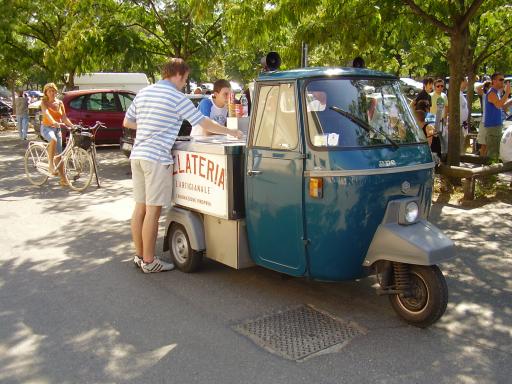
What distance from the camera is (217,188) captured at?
4.77 metres

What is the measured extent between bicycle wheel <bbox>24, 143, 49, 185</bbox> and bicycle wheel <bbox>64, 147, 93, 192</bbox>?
441 millimetres

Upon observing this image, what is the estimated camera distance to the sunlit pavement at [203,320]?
3529 millimetres

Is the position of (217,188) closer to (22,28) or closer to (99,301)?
(99,301)

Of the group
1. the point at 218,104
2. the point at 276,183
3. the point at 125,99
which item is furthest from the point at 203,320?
the point at 125,99

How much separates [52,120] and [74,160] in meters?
0.83

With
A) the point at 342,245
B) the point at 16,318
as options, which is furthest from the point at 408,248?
the point at 16,318

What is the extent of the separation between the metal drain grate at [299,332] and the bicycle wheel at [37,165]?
6861 millimetres

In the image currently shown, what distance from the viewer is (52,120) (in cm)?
969

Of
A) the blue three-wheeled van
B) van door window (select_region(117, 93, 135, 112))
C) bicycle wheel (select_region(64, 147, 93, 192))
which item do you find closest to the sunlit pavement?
the blue three-wheeled van

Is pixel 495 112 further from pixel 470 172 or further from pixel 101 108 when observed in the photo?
pixel 101 108

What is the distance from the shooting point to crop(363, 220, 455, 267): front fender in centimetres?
382

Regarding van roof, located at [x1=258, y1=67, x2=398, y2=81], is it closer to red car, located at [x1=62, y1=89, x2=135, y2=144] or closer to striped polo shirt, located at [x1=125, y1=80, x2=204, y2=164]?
striped polo shirt, located at [x1=125, y1=80, x2=204, y2=164]

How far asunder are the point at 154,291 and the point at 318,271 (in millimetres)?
1616

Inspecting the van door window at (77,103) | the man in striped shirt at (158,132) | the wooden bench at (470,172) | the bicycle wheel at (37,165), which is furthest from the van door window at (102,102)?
the man in striped shirt at (158,132)
